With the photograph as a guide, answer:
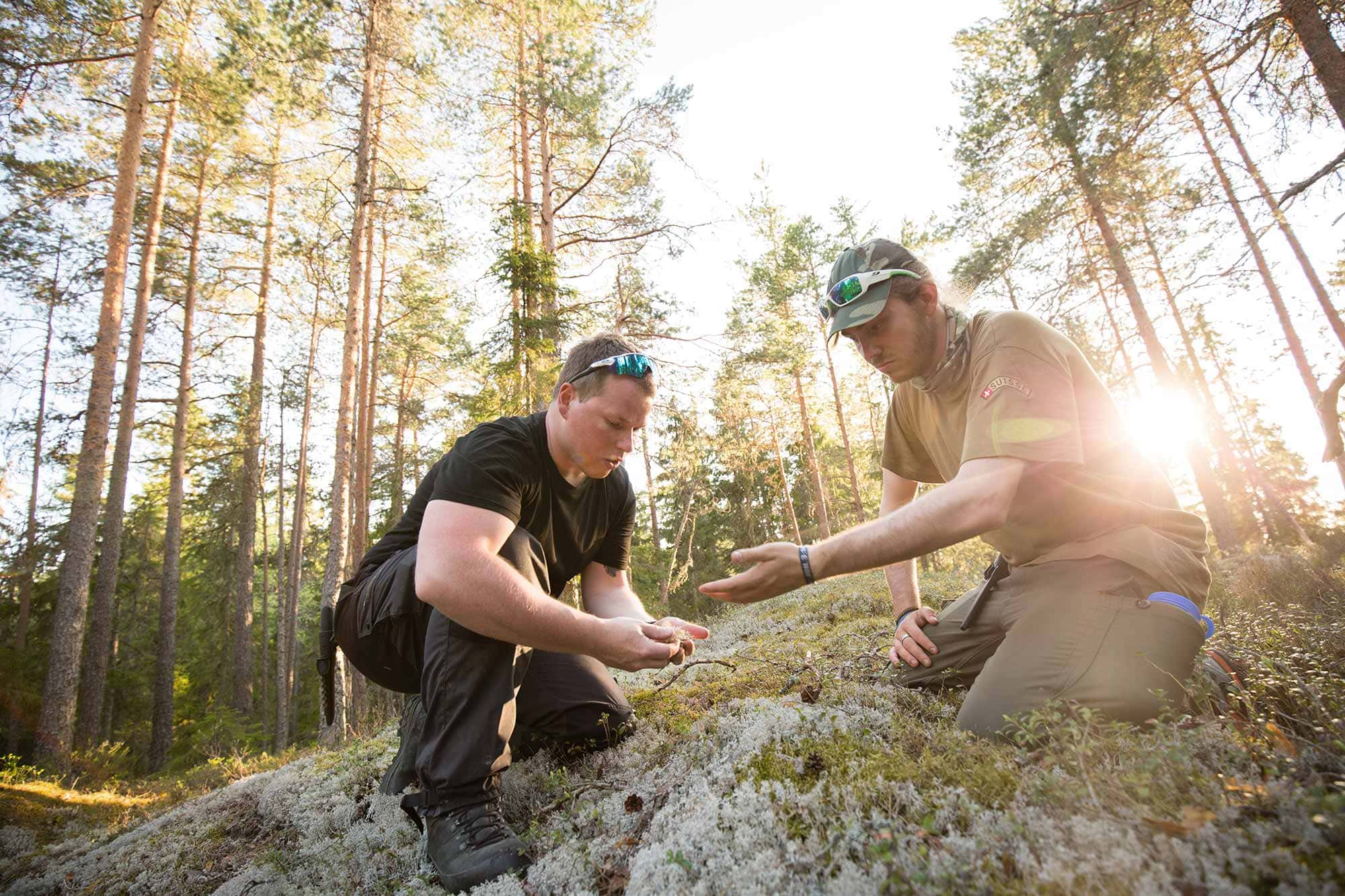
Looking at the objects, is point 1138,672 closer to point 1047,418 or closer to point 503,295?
point 1047,418

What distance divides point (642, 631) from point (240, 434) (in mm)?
20213

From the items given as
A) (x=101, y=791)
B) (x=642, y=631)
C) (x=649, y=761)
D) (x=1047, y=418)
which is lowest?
(x=101, y=791)

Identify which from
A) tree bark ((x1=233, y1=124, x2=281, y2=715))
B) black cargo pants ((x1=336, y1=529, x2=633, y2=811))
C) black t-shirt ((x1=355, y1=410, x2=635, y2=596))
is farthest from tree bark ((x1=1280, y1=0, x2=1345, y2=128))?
tree bark ((x1=233, y1=124, x2=281, y2=715))

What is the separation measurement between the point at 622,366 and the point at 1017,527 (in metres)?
2.17

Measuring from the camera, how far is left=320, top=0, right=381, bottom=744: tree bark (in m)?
9.23

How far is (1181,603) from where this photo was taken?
242 centimetres

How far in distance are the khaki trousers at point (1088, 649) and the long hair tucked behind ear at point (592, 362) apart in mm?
2116

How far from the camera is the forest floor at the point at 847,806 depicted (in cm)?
122

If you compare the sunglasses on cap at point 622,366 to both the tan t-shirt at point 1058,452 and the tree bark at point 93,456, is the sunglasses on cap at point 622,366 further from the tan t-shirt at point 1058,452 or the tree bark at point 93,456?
the tree bark at point 93,456

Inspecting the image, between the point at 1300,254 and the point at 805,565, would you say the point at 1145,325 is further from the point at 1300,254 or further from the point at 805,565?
the point at 805,565

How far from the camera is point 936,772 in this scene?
6.18 feet

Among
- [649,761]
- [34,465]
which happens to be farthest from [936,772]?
[34,465]

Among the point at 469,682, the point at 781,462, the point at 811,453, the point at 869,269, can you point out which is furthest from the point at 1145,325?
the point at 469,682

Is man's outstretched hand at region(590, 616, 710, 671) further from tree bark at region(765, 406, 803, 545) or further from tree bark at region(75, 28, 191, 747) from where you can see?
tree bark at region(765, 406, 803, 545)
